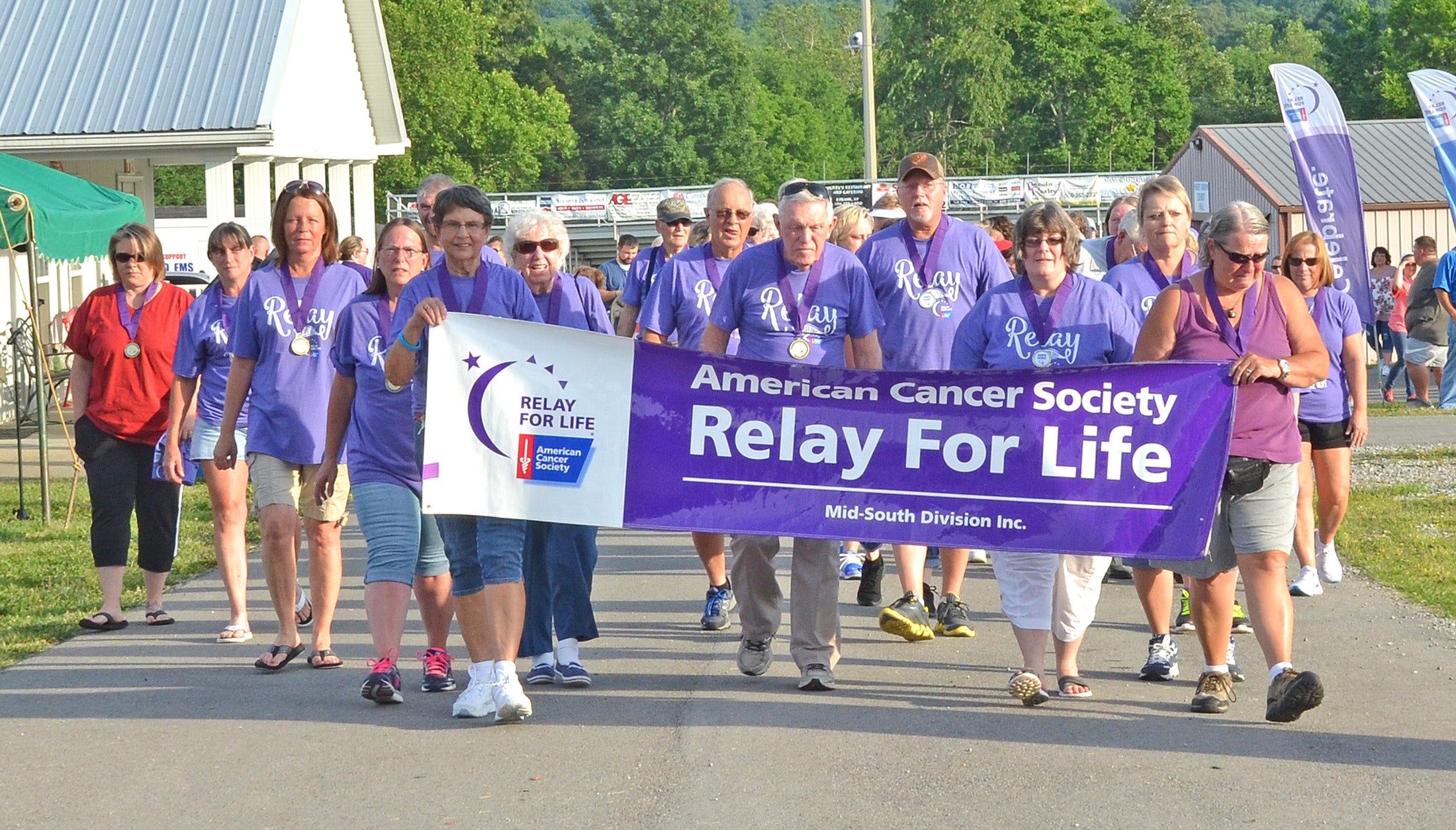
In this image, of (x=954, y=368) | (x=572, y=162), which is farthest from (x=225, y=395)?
(x=572, y=162)

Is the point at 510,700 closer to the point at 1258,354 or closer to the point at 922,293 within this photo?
the point at 1258,354

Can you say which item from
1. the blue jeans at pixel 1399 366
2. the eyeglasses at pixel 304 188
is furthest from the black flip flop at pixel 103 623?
the blue jeans at pixel 1399 366

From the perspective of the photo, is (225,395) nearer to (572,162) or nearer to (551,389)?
(551,389)

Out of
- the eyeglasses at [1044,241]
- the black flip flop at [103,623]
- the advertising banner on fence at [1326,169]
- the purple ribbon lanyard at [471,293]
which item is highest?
the advertising banner on fence at [1326,169]

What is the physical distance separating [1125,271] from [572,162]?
102 m

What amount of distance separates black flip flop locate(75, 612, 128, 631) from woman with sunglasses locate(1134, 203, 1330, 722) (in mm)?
5152

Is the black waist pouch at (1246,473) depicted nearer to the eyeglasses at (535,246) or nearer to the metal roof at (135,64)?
the eyeglasses at (535,246)

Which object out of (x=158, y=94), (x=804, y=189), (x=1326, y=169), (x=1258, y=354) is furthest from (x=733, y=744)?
(x=158, y=94)

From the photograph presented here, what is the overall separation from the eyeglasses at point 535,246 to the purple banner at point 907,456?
3.44ft

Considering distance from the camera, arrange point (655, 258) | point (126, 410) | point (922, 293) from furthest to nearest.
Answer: point (655, 258), point (126, 410), point (922, 293)

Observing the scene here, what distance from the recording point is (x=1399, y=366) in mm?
22672

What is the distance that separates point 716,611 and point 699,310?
4.88ft

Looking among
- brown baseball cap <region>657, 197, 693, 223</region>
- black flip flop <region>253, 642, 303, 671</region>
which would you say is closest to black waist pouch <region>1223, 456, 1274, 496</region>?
black flip flop <region>253, 642, 303, 671</region>

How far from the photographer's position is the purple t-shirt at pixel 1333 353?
884 cm
